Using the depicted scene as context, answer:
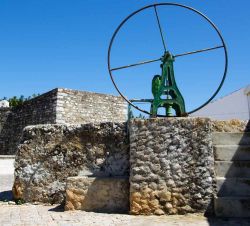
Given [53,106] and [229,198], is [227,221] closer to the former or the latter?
[229,198]

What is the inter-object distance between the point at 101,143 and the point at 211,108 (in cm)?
1852

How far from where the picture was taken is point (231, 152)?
449cm

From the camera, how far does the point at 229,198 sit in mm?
4133

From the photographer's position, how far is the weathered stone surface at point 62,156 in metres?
5.00

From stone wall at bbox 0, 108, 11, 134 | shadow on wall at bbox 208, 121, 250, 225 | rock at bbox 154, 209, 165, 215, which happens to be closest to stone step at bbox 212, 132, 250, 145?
shadow on wall at bbox 208, 121, 250, 225

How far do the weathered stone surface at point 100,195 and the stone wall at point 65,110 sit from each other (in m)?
9.23

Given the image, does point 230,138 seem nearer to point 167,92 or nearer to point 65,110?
point 167,92

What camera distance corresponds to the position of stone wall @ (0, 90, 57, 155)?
14.0m

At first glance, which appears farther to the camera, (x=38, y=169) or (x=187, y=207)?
(x=38, y=169)

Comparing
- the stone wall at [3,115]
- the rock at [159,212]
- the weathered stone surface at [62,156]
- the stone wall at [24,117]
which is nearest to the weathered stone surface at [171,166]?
the rock at [159,212]

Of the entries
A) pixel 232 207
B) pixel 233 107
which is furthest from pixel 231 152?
pixel 233 107

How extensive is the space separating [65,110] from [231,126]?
9.91 meters

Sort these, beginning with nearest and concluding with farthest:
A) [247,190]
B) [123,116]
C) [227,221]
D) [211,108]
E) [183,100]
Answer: [227,221], [247,190], [183,100], [123,116], [211,108]

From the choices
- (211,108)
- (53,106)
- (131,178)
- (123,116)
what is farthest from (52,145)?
(211,108)
